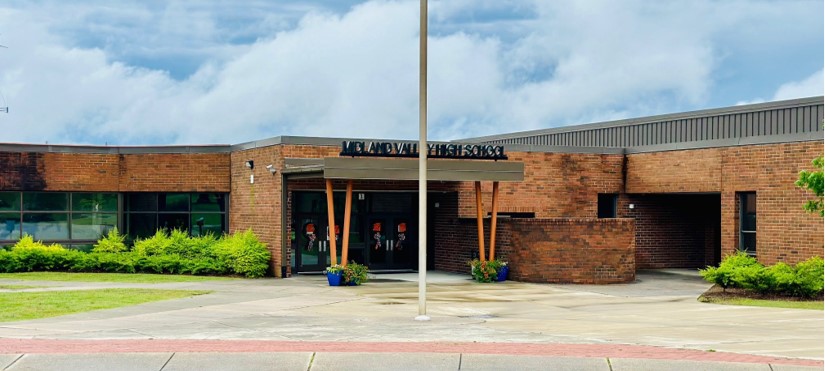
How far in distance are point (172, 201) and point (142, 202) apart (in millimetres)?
1149

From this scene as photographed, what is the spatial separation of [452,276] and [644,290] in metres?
7.00

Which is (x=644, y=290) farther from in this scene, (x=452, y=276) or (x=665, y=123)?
(x=665, y=123)

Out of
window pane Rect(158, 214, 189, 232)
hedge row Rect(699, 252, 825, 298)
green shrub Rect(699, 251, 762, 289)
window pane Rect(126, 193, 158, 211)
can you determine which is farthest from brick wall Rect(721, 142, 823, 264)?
window pane Rect(126, 193, 158, 211)

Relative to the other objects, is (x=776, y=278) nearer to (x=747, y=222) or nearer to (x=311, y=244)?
(x=747, y=222)

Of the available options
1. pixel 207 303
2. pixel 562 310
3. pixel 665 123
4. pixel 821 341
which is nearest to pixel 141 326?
pixel 207 303

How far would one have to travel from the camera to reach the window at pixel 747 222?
3356 centimetres

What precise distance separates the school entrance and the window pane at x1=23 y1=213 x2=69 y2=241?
8842mm

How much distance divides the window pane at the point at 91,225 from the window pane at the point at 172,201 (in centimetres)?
178

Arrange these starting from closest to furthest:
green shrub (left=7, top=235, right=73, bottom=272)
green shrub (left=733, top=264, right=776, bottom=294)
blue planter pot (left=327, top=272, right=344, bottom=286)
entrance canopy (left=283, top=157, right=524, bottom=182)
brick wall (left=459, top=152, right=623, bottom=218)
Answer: green shrub (left=733, top=264, right=776, bottom=294)
entrance canopy (left=283, top=157, right=524, bottom=182)
blue planter pot (left=327, top=272, right=344, bottom=286)
green shrub (left=7, top=235, right=73, bottom=272)
brick wall (left=459, top=152, right=623, bottom=218)

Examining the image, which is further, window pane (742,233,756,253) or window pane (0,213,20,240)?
window pane (0,213,20,240)

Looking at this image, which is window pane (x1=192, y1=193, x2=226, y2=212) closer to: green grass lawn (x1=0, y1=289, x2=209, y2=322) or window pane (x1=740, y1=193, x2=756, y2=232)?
green grass lawn (x1=0, y1=289, x2=209, y2=322)

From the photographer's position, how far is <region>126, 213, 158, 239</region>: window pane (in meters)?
38.3

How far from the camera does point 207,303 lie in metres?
24.3

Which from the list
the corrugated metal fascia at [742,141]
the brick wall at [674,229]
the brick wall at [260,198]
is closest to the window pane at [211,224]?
the brick wall at [260,198]
